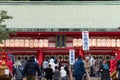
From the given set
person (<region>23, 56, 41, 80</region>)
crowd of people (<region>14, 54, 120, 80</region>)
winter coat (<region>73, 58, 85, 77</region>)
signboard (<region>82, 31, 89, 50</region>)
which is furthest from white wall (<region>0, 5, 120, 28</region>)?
person (<region>23, 56, 41, 80</region>)

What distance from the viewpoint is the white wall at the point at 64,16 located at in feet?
139

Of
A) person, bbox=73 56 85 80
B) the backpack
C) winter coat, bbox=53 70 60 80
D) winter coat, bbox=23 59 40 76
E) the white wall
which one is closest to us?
winter coat, bbox=23 59 40 76

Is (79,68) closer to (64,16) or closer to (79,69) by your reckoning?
(79,69)

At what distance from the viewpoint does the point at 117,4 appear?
43500 millimetres

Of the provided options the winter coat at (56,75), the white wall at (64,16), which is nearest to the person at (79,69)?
the winter coat at (56,75)

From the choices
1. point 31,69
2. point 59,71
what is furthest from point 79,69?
point 59,71

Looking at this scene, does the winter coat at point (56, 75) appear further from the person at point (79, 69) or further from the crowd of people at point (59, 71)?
the person at point (79, 69)

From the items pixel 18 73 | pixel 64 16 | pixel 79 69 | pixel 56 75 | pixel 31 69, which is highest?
pixel 31 69

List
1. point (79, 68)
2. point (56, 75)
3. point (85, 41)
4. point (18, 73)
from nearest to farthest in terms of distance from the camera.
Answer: point (79, 68), point (18, 73), point (85, 41), point (56, 75)

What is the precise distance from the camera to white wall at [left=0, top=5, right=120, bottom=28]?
4241cm

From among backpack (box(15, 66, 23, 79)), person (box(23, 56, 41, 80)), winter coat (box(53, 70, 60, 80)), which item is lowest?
winter coat (box(53, 70, 60, 80))

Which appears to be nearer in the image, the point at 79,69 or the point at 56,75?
the point at 79,69

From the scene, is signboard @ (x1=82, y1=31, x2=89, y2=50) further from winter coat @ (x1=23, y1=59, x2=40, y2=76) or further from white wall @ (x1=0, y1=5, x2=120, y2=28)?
white wall @ (x1=0, y1=5, x2=120, y2=28)

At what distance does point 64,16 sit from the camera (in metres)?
43.2
